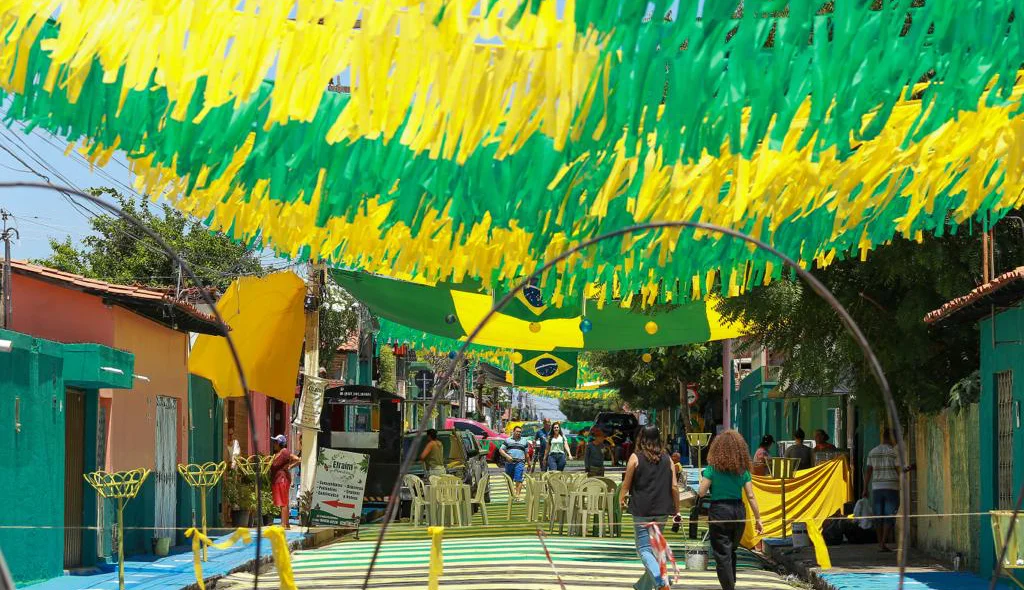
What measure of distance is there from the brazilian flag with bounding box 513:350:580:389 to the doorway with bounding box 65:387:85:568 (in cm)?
773

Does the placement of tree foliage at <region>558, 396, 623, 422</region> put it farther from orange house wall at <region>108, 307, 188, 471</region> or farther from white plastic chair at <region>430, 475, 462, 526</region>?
orange house wall at <region>108, 307, 188, 471</region>

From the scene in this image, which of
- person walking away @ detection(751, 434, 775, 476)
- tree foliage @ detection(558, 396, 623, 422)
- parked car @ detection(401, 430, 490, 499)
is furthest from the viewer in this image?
→ tree foliage @ detection(558, 396, 623, 422)

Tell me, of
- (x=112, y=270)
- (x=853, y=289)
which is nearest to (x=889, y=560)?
(x=853, y=289)

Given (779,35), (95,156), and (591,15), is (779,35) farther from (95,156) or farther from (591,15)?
(95,156)

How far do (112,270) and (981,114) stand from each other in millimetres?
39881

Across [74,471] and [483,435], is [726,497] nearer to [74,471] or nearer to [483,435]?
[74,471]

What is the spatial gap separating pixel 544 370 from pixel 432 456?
10.7 ft

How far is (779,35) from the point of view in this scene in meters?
5.96

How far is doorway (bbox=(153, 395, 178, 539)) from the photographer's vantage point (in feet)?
71.8

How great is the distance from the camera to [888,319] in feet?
58.6

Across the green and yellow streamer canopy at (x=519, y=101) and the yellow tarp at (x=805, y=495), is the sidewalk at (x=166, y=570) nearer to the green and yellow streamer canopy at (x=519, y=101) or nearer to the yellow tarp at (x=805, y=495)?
the yellow tarp at (x=805, y=495)

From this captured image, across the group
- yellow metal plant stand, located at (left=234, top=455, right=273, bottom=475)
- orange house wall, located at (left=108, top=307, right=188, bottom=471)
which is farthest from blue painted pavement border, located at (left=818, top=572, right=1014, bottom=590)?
yellow metal plant stand, located at (left=234, top=455, right=273, bottom=475)

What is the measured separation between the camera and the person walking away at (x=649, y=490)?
12.5 m

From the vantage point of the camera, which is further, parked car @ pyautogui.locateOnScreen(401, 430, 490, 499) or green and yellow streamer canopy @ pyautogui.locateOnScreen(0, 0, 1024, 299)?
parked car @ pyautogui.locateOnScreen(401, 430, 490, 499)
